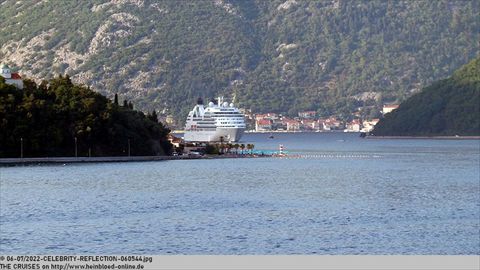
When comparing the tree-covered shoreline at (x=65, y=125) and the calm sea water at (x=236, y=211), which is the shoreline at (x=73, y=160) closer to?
the tree-covered shoreline at (x=65, y=125)

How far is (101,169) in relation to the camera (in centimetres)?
13325

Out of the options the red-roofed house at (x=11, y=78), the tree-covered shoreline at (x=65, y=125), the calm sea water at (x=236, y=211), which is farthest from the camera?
the red-roofed house at (x=11, y=78)

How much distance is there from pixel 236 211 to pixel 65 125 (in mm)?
75243

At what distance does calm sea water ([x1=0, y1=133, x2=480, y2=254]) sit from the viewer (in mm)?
56188

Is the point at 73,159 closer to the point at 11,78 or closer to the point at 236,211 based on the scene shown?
the point at 11,78

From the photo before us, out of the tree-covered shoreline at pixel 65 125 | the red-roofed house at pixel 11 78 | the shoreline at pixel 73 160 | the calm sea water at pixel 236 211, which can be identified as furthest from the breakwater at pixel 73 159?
the red-roofed house at pixel 11 78

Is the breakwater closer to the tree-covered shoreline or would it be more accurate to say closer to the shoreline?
the shoreline

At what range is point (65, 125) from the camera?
486ft

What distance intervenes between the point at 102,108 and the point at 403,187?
194 ft

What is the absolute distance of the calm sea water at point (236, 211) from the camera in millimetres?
56188

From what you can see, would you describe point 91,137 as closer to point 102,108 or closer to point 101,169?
point 102,108

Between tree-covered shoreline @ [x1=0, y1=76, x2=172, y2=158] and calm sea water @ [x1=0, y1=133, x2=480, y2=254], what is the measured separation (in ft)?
23.2

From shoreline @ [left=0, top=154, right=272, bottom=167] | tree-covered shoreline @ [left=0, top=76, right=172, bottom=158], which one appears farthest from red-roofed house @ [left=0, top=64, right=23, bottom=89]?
shoreline @ [left=0, top=154, right=272, bottom=167]

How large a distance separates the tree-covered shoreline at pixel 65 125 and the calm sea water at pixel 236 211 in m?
7.08
